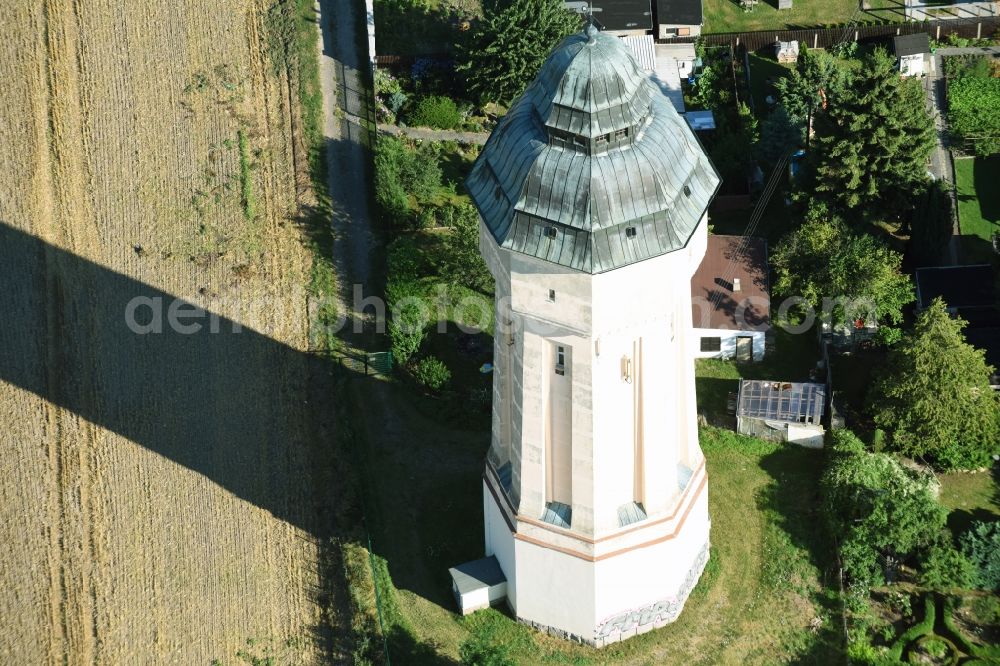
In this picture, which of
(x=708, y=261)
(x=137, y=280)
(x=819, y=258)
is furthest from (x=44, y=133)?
(x=819, y=258)

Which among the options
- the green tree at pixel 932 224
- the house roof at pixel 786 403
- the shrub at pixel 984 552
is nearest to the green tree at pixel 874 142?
the green tree at pixel 932 224

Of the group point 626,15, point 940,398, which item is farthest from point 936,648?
point 626,15

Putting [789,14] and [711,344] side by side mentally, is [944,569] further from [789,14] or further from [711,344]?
[789,14]

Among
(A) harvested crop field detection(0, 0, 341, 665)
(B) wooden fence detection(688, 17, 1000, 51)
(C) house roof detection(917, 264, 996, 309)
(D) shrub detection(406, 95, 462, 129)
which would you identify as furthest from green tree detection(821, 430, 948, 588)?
(B) wooden fence detection(688, 17, 1000, 51)

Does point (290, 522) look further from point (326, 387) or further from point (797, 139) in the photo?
point (797, 139)

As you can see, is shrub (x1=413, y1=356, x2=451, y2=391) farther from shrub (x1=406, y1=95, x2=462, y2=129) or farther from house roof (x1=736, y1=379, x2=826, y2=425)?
shrub (x1=406, y1=95, x2=462, y2=129)

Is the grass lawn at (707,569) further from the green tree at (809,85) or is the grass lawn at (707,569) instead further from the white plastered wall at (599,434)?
the green tree at (809,85)
